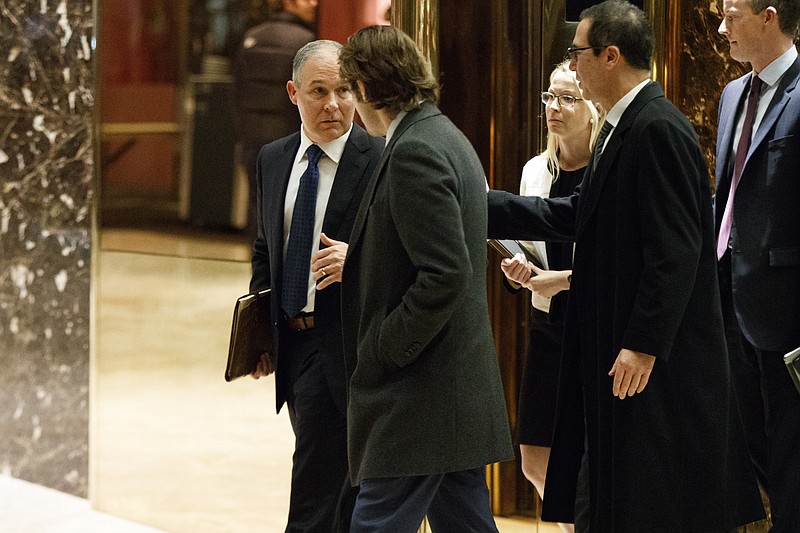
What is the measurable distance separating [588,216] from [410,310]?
0.49 metres

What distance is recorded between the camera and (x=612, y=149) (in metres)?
2.72

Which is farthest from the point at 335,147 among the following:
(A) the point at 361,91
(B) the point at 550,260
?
(B) the point at 550,260

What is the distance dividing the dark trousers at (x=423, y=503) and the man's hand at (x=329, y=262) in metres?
0.51

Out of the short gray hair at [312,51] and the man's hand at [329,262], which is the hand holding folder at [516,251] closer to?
the man's hand at [329,262]

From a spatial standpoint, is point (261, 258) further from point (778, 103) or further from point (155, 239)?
point (778, 103)

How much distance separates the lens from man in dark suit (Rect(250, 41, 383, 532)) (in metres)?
3.19

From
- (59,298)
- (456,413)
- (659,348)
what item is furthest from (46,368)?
(659,348)

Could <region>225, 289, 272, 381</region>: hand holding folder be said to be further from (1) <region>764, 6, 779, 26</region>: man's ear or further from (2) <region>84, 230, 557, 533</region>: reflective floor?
(1) <region>764, 6, 779, 26</region>: man's ear

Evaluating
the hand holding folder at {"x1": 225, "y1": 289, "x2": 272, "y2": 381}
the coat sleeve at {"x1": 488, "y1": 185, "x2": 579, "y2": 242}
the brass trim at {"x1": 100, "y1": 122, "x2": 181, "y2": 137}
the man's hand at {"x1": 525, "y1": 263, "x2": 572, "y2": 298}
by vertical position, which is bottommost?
the hand holding folder at {"x1": 225, "y1": 289, "x2": 272, "y2": 381}

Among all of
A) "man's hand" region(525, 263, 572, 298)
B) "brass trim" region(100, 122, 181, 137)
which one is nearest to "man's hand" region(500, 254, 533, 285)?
"man's hand" region(525, 263, 572, 298)

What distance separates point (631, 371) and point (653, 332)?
0.34 ft

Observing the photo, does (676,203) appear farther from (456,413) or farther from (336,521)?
(336,521)

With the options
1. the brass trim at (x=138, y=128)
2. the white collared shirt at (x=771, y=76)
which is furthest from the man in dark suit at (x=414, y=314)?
the brass trim at (x=138, y=128)

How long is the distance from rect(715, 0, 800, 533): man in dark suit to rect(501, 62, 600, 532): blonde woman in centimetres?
42
